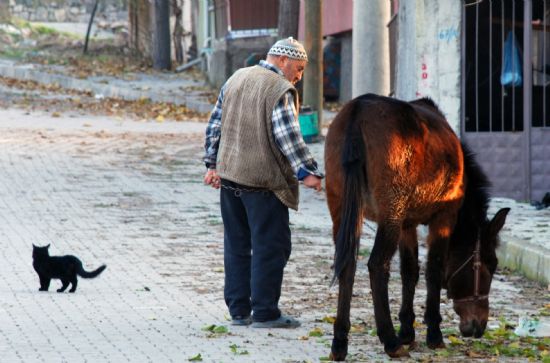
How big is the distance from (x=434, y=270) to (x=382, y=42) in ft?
22.2

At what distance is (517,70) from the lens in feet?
49.3

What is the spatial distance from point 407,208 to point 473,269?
71 centimetres

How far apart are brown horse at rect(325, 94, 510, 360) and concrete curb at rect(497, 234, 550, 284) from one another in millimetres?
2596

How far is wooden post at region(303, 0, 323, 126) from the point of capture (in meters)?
21.3

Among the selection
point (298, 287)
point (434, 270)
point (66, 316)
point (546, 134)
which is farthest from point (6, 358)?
point (546, 134)

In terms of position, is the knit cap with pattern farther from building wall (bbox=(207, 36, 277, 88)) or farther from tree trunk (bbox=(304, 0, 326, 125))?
building wall (bbox=(207, 36, 277, 88))

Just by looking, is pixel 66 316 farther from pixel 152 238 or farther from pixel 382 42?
pixel 382 42

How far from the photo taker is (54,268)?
980 cm

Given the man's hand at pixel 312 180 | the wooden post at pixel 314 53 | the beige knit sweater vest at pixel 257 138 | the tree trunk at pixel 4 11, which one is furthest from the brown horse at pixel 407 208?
the tree trunk at pixel 4 11

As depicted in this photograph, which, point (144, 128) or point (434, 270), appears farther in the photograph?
point (144, 128)

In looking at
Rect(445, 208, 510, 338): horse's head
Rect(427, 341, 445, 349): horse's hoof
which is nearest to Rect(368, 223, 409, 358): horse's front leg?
Rect(427, 341, 445, 349): horse's hoof

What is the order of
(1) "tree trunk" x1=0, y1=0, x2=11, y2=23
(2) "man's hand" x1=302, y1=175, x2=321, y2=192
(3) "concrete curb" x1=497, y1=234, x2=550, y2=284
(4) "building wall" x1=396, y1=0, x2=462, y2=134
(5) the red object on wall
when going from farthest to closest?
1. (1) "tree trunk" x1=0, y1=0, x2=11, y2=23
2. (5) the red object on wall
3. (4) "building wall" x1=396, y1=0, x2=462, y2=134
4. (3) "concrete curb" x1=497, y1=234, x2=550, y2=284
5. (2) "man's hand" x1=302, y1=175, x2=321, y2=192

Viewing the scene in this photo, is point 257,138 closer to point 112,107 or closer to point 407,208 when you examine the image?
point 407,208

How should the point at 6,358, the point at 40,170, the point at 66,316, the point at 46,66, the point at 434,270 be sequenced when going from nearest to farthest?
the point at 6,358 → the point at 434,270 → the point at 66,316 → the point at 40,170 → the point at 46,66
